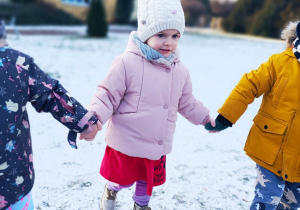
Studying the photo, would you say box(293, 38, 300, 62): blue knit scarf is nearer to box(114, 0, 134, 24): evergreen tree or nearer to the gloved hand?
the gloved hand

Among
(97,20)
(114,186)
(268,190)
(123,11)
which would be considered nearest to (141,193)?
(114,186)

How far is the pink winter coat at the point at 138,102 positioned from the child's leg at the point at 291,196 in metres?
0.87

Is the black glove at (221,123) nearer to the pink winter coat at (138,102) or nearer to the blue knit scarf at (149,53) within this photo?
the pink winter coat at (138,102)

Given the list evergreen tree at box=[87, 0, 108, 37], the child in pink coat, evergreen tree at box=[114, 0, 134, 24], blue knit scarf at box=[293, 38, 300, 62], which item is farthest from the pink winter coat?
evergreen tree at box=[114, 0, 134, 24]

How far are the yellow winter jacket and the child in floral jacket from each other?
1.12 m

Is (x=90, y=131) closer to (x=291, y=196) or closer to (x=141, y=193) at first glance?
(x=141, y=193)

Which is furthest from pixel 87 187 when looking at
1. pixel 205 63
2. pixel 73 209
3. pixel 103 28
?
pixel 103 28

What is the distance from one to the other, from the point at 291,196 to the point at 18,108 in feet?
5.85

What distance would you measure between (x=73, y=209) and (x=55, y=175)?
0.51 metres

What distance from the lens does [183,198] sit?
2506 mm

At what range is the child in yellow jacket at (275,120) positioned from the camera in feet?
6.18

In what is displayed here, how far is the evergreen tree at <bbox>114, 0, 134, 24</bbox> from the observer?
22.4m

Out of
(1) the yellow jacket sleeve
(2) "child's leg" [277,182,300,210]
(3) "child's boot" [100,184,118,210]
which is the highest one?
(1) the yellow jacket sleeve

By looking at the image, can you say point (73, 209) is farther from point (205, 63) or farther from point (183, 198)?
point (205, 63)
